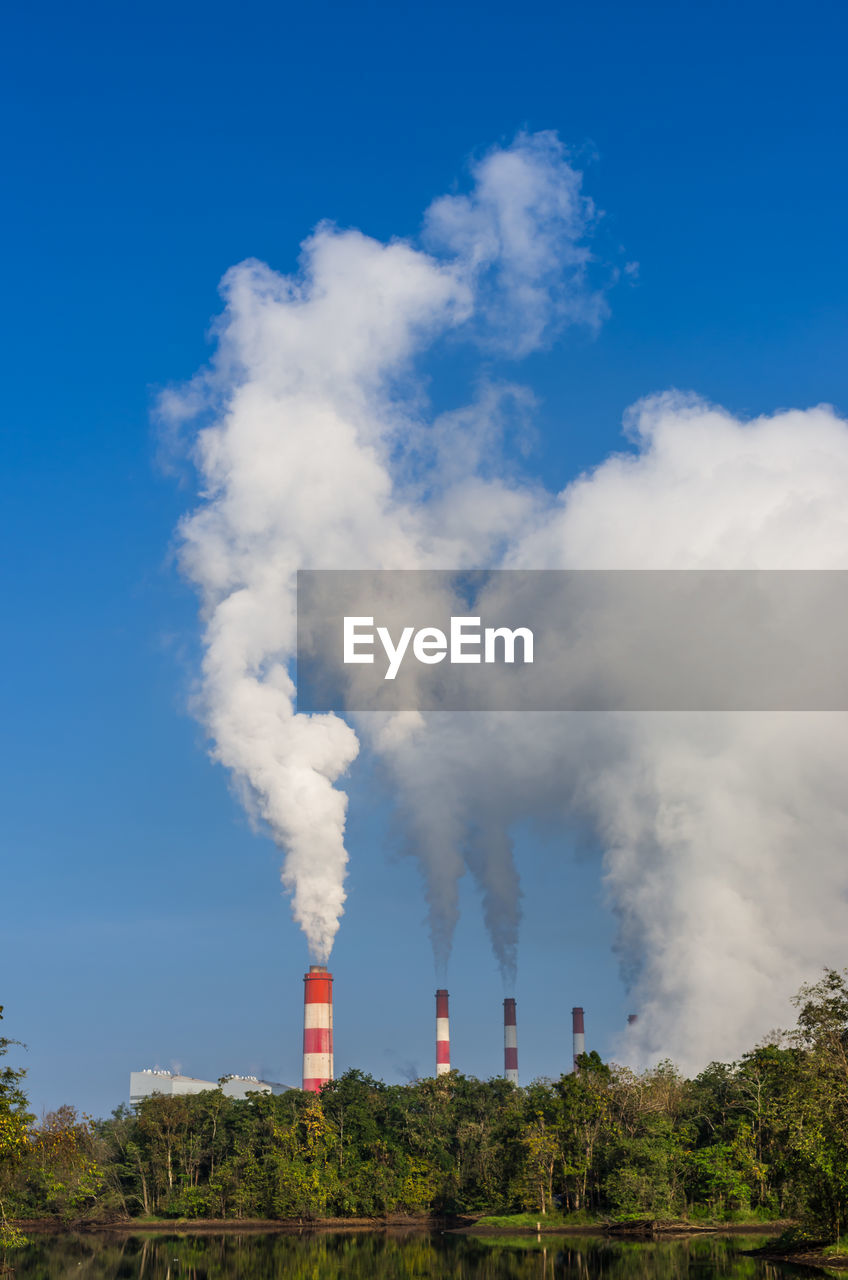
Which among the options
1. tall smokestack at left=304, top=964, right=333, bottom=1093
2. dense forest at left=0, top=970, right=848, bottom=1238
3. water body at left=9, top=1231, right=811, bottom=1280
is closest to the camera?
water body at left=9, top=1231, right=811, bottom=1280

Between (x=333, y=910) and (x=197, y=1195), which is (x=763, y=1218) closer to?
(x=197, y=1195)

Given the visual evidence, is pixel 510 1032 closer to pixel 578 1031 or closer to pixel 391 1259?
pixel 578 1031

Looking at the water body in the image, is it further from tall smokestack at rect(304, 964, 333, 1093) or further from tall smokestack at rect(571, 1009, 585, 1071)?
tall smokestack at rect(571, 1009, 585, 1071)

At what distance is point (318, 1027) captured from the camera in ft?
303

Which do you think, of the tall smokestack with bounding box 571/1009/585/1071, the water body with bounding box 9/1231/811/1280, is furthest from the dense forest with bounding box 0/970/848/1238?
the tall smokestack with bounding box 571/1009/585/1071

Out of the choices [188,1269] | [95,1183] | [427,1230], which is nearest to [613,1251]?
[188,1269]

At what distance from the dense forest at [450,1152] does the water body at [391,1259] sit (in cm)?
400

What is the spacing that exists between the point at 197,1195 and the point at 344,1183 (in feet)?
34.0

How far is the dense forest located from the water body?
13.1 ft

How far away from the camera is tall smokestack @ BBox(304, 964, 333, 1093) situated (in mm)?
90625

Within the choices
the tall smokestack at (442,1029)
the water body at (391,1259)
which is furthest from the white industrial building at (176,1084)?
the water body at (391,1259)

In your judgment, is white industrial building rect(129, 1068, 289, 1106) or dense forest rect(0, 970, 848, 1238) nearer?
dense forest rect(0, 970, 848, 1238)

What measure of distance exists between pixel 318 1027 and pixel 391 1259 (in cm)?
4355

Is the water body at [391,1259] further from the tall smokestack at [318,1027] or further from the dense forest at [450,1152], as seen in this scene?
the tall smokestack at [318,1027]
